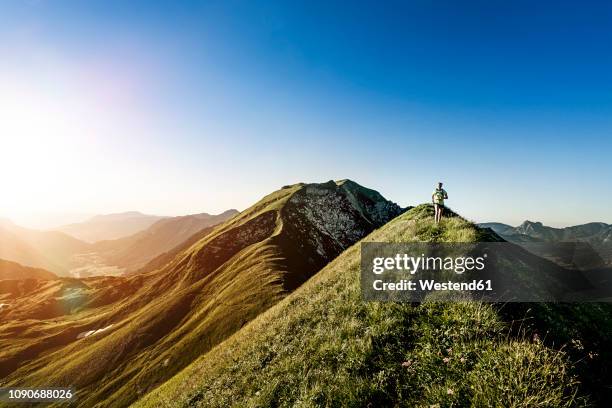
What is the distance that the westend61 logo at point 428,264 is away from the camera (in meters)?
13.9

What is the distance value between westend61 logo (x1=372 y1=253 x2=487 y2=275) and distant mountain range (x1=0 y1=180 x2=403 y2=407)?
62824 mm

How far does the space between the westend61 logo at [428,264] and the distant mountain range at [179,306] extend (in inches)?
2473

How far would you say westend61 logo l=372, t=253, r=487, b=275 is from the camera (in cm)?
1387

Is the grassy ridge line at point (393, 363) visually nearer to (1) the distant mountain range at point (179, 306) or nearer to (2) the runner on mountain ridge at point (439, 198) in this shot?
(2) the runner on mountain ridge at point (439, 198)

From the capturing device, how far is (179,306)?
334 ft

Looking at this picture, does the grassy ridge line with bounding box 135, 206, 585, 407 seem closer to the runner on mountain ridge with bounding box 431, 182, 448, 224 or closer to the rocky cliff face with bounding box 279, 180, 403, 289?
the runner on mountain ridge with bounding box 431, 182, 448, 224

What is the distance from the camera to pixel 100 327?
117 metres

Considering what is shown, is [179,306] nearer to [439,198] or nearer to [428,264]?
[439,198]

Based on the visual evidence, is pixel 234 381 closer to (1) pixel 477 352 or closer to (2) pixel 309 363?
(2) pixel 309 363
